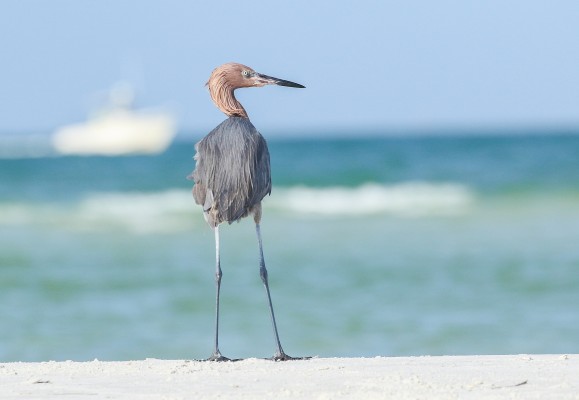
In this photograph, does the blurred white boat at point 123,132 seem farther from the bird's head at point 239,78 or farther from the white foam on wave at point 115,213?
the bird's head at point 239,78

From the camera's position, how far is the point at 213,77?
580 centimetres

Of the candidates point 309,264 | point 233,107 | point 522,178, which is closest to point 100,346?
point 233,107

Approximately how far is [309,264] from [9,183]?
17838 millimetres

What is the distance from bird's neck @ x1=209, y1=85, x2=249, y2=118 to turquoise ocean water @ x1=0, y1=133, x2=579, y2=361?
2.47 metres

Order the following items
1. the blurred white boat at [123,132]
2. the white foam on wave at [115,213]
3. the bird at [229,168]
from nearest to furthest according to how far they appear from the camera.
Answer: the bird at [229,168], the white foam on wave at [115,213], the blurred white boat at [123,132]

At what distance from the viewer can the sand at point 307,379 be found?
4.59m

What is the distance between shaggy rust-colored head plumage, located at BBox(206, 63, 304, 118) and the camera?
19.0ft

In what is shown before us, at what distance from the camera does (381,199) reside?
23.5 m

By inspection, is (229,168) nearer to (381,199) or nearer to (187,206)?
(187,206)

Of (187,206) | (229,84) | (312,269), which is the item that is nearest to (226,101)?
(229,84)

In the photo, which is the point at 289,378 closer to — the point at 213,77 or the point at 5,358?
the point at 213,77

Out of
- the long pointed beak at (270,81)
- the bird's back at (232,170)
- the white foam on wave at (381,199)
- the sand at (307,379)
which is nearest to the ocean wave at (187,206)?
the white foam on wave at (381,199)

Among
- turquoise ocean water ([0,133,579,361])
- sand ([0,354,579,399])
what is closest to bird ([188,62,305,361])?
sand ([0,354,579,399])

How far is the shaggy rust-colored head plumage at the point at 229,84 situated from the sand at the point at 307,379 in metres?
1.19
